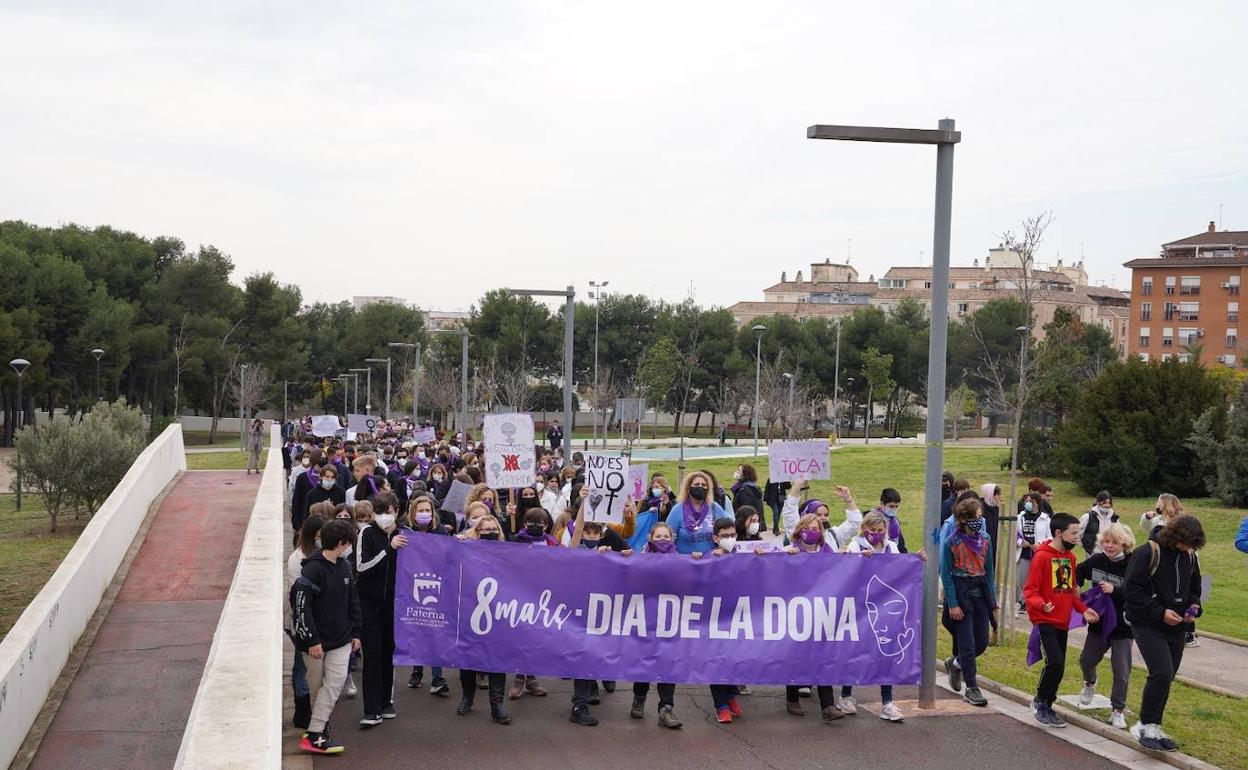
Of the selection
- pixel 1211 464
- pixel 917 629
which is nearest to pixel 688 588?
pixel 917 629

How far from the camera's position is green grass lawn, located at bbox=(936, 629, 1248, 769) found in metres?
8.91

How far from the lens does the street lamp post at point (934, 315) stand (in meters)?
9.97

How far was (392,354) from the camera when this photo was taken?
326 ft

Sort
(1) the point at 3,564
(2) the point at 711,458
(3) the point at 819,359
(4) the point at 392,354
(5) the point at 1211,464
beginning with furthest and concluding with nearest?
(4) the point at 392,354, (3) the point at 819,359, (2) the point at 711,458, (5) the point at 1211,464, (1) the point at 3,564

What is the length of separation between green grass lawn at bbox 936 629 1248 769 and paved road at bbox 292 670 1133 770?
853 millimetres

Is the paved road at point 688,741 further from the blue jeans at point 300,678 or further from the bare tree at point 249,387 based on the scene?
the bare tree at point 249,387

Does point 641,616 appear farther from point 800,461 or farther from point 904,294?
point 904,294

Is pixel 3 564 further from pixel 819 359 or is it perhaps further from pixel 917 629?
pixel 819 359

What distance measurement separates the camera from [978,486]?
3747 cm

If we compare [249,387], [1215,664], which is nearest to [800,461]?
[1215,664]

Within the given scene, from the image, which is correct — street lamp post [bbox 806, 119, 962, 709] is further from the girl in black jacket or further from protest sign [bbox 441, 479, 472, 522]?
protest sign [bbox 441, 479, 472, 522]

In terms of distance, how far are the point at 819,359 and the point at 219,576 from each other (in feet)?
223

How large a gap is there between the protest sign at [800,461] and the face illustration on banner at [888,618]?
281 inches

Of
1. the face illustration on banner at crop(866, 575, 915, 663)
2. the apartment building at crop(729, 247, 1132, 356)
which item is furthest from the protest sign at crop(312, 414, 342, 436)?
the apartment building at crop(729, 247, 1132, 356)
